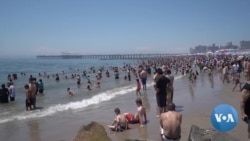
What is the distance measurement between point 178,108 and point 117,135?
3.71m

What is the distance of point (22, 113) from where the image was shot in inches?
488

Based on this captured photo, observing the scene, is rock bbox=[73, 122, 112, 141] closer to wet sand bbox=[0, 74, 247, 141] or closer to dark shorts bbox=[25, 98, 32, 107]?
wet sand bbox=[0, 74, 247, 141]

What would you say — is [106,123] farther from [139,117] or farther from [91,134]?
[91,134]

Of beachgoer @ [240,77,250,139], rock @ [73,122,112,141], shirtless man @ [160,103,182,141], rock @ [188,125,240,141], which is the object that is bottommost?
rock @ [73,122,112,141]

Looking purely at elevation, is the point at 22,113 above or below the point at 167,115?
below

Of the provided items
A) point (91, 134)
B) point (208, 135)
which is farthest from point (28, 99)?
point (208, 135)

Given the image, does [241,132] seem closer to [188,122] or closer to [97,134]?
[188,122]

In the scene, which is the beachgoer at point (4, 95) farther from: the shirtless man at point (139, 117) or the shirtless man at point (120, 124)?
the shirtless man at point (120, 124)

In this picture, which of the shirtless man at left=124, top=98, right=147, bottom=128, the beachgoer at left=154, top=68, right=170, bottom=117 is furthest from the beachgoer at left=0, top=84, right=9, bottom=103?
the beachgoer at left=154, top=68, right=170, bottom=117

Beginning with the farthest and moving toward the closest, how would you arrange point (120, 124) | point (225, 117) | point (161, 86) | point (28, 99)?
point (28, 99) → point (161, 86) → point (120, 124) → point (225, 117)

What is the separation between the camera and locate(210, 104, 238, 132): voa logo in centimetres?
469

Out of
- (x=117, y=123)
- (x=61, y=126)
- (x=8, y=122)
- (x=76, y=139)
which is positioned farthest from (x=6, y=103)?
(x=76, y=139)

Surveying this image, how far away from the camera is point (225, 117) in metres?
4.74

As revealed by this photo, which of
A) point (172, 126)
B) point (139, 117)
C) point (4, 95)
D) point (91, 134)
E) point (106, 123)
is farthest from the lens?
point (4, 95)
